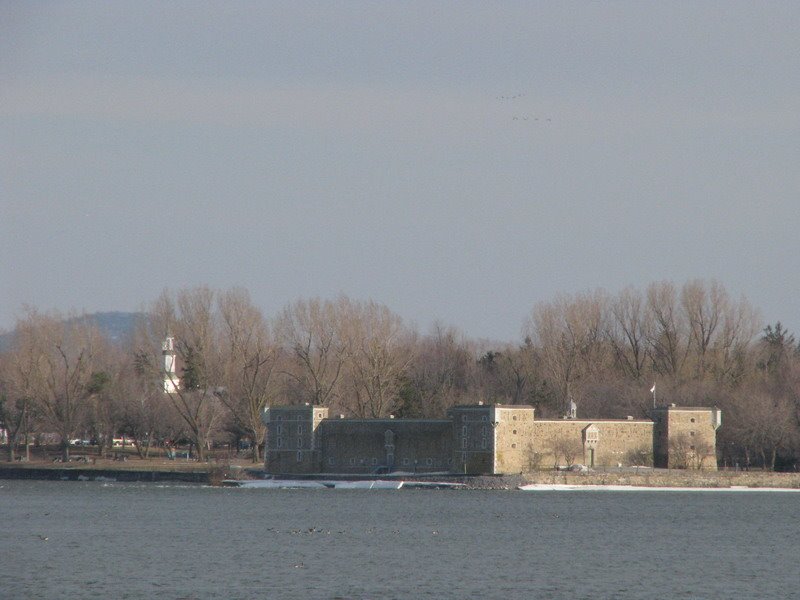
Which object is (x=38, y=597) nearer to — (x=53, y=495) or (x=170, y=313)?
(x=53, y=495)

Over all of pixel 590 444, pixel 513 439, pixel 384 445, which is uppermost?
pixel 513 439

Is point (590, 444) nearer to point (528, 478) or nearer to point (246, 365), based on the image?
point (528, 478)

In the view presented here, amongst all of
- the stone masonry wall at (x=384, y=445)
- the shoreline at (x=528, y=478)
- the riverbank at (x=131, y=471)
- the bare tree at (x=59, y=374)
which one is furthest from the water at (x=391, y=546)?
the bare tree at (x=59, y=374)

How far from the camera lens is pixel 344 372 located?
90.6 m

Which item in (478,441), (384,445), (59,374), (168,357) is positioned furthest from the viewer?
(168,357)

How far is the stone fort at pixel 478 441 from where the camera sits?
3059 inches

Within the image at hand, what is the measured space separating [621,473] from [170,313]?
28987 millimetres

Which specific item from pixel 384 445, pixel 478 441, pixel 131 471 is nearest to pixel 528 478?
pixel 478 441

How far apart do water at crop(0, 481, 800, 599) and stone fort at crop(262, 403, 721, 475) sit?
230 inches

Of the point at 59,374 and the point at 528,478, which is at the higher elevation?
the point at 59,374

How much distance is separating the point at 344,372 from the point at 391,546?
44.3 meters

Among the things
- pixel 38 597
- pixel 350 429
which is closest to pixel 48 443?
pixel 350 429

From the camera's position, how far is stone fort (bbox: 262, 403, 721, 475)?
3059 inches

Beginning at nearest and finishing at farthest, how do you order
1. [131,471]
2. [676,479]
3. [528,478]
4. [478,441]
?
[528,478] → [478,441] → [676,479] → [131,471]
